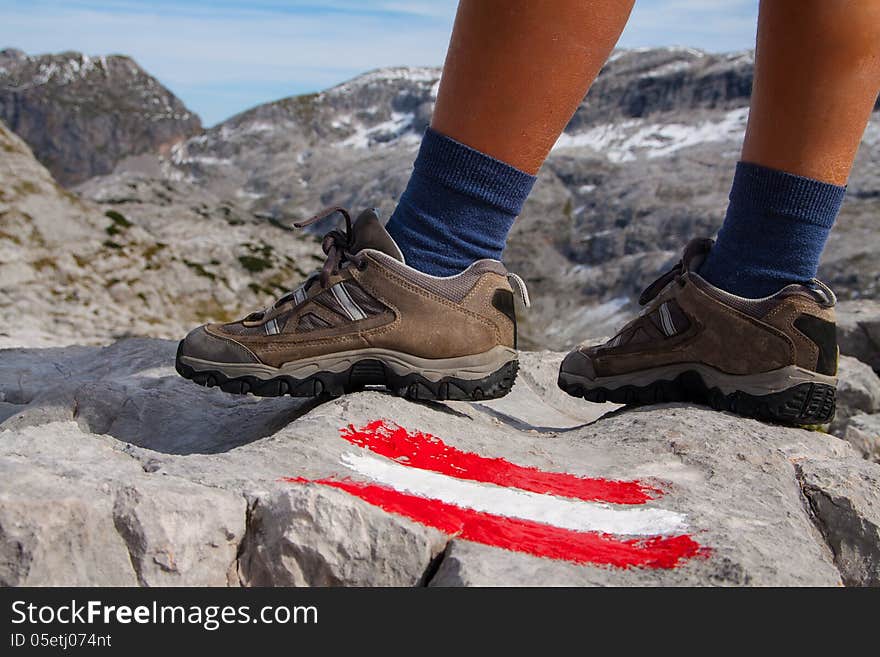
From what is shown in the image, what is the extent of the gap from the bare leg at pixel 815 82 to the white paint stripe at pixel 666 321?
3.24 feet

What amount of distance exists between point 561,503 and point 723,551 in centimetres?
65

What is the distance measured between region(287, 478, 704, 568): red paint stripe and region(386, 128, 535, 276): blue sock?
1.52m

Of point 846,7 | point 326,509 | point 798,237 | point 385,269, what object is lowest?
point 326,509

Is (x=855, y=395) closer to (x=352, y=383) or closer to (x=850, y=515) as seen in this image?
(x=850, y=515)

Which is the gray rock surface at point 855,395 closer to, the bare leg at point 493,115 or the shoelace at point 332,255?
the bare leg at point 493,115

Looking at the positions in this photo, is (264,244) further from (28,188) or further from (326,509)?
(326,509)

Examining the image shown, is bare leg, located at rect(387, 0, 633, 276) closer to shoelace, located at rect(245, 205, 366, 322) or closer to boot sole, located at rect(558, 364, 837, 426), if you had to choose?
shoelace, located at rect(245, 205, 366, 322)

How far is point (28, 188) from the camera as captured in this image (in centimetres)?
1348

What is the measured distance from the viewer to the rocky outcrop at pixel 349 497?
7.68 ft

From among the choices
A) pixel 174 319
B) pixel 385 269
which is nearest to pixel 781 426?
pixel 385 269

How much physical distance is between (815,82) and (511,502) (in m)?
2.65

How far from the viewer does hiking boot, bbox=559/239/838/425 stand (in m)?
4.42

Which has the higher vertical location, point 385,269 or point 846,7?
point 846,7
